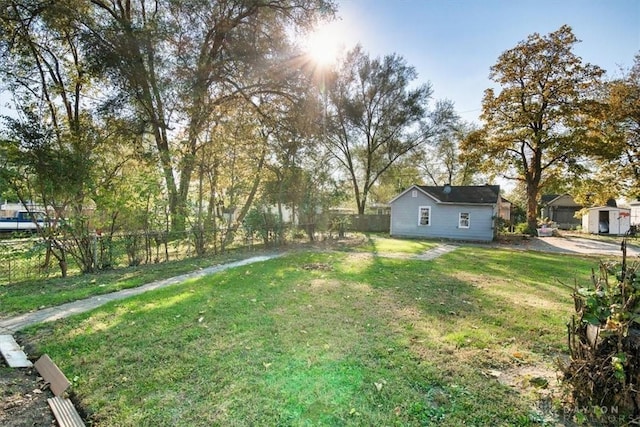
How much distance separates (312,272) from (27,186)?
224 inches

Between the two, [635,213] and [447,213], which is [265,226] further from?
[635,213]

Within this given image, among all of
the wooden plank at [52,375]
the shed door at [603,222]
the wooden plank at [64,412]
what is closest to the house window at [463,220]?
the shed door at [603,222]

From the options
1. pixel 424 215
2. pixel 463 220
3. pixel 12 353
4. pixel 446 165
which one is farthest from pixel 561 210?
pixel 12 353

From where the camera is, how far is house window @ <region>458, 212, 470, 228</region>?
17.2 metres

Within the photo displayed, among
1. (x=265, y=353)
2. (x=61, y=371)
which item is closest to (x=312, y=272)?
(x=265, y=353)

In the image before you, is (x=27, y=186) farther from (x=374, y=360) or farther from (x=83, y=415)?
(x=374, y=360)

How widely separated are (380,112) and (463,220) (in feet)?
31.2

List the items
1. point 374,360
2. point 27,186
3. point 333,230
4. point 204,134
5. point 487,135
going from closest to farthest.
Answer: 1. point 374,360
2. point 27,186
3. point 204,134
4. point 333,230
5. point 487,135

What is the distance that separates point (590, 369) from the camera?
2094 mm

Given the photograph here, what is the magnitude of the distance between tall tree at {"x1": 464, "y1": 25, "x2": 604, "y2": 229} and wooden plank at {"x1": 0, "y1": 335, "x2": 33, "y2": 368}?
20610mm

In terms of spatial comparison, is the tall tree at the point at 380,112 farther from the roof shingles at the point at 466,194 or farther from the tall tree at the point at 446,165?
the roof shingles at the point at 466,194

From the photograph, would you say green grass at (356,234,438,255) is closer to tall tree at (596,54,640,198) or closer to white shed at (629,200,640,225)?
tall tree at (596,54,640,198)

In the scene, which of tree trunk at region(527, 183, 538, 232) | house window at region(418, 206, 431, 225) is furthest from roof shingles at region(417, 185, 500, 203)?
tree trunk at region(527, 183, 538, 232)

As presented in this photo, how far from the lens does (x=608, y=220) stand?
22.5 m
